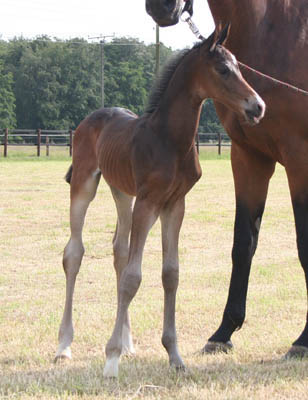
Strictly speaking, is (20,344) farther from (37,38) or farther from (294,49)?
(37,38)

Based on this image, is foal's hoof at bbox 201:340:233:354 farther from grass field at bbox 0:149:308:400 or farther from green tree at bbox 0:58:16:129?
green tree at bbox 0:58:16:129

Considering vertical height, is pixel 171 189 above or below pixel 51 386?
above

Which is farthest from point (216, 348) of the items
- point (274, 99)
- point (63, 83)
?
point (63, 83)

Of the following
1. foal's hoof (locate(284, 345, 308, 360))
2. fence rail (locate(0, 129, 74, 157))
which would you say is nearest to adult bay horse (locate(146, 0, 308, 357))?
foal's hoof (locate(284, 345, 308, 360))

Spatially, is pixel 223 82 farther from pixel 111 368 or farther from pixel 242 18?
pixel 111 368

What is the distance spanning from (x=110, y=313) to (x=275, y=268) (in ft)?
8.43

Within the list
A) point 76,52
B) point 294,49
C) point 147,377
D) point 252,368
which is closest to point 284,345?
point 252,368

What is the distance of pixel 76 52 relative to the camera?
60.2 metres

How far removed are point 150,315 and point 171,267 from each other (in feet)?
5.00

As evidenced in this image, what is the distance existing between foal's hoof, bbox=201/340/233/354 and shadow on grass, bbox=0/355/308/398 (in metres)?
0.20

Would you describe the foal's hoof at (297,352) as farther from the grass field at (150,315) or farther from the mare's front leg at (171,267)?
the mare's front leg at (171,267)

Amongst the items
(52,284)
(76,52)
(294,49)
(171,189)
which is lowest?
(52,284)

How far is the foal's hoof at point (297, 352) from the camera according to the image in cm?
450

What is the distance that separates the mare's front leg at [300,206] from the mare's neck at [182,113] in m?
0.76
